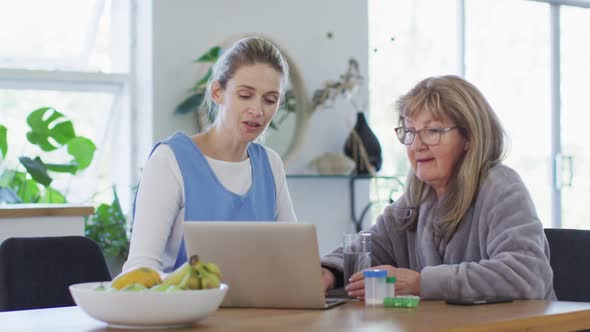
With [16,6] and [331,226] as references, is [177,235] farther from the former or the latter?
[331,226]

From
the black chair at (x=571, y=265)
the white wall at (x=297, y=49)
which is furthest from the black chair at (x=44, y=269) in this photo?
the white wall at (x=297, y=49)

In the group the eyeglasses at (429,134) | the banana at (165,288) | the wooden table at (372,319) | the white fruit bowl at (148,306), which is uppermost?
the eyeglasses at (429,134)

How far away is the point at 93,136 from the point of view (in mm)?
4590

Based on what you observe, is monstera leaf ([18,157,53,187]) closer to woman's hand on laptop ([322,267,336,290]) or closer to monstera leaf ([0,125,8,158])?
monstera leaf ([0,125,8,158])

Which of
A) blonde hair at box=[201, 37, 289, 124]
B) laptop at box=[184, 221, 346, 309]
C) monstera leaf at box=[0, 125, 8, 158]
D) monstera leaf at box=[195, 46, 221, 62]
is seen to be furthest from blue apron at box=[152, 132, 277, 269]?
monstera leaf at box=[195, 46, 221, 62]

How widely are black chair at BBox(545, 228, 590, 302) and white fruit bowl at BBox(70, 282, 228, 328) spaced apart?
1062 mm

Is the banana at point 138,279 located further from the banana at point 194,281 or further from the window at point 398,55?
the window at point 398,55

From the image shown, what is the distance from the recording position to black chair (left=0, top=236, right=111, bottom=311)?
2.29 metres

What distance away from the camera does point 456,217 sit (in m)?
2.17

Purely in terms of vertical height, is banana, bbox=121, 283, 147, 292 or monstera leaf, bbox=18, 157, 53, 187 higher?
monstera leaf, bbox=18, 157, 53, 187

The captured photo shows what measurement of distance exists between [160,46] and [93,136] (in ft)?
1.82

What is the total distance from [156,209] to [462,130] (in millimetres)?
741

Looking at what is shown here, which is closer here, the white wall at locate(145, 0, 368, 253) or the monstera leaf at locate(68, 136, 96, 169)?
the monstera leaf at locate(68, 136, 96, 169)

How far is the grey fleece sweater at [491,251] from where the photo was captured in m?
1.97
